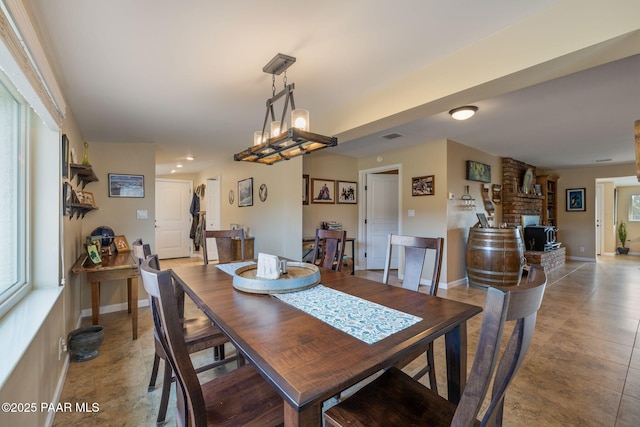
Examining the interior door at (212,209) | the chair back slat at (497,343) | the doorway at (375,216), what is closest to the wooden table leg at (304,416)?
the chair back slat at (497,343)

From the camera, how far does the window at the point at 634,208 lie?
803 cm

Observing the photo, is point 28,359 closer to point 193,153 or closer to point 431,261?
point 193,153

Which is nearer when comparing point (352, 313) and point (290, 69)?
point (352, 313)

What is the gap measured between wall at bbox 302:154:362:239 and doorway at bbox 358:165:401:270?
165 mm

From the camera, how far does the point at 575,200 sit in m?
7.02

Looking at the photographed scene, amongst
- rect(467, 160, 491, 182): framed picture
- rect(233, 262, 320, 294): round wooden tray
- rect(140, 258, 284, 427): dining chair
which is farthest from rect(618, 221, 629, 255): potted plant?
rect(140, 258, 284, 427): dining chair

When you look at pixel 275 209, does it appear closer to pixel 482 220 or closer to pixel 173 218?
pixel 482 220

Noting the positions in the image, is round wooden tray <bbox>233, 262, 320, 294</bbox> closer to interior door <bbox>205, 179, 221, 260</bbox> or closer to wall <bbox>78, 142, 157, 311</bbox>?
wall <bbox>78, 142, 157, 311</bbox>

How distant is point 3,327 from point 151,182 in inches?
109

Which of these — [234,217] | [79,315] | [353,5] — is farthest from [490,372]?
[234,217]

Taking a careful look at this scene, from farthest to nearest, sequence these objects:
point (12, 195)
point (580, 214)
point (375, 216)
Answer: point (580, 214) → point (375, 216) → point (12, 195)

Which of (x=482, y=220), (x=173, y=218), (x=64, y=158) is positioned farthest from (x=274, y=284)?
(x=173, y=218)

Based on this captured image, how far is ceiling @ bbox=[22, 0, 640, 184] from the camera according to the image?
1478mm

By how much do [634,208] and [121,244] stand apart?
39.7ft
